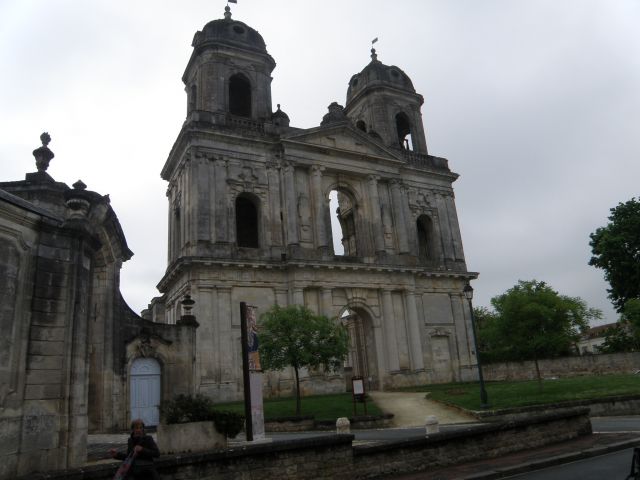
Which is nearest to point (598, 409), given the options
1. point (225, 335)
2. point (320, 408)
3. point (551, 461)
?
point (551, 461)

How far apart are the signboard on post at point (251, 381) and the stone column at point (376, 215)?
24.0m

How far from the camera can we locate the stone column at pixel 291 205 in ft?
103

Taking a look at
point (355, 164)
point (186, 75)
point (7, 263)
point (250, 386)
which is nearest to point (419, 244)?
point (355, 164)

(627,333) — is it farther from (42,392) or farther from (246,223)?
(42,392)

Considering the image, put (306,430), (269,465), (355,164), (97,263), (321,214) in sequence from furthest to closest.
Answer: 1. (355,164)
2. (321,214)
3. (306,430)
4. (97,263)
5. (269,465)

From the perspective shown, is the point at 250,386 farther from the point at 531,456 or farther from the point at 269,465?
the point at 531,456

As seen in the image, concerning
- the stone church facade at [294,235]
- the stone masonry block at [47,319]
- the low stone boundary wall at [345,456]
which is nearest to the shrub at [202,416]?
the low stone boundary wall at [345,456]

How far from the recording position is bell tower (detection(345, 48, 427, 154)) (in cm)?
4028

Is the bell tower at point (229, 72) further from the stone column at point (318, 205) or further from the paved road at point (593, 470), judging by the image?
the paved road at point (593, 470)

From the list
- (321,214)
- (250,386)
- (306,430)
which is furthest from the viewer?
(321,214)

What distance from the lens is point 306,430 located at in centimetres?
1845

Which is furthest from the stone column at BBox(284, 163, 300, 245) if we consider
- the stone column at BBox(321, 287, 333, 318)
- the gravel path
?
the gravel path

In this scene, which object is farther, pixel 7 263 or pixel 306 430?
pixel 306 430

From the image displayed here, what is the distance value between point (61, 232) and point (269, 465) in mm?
5255
